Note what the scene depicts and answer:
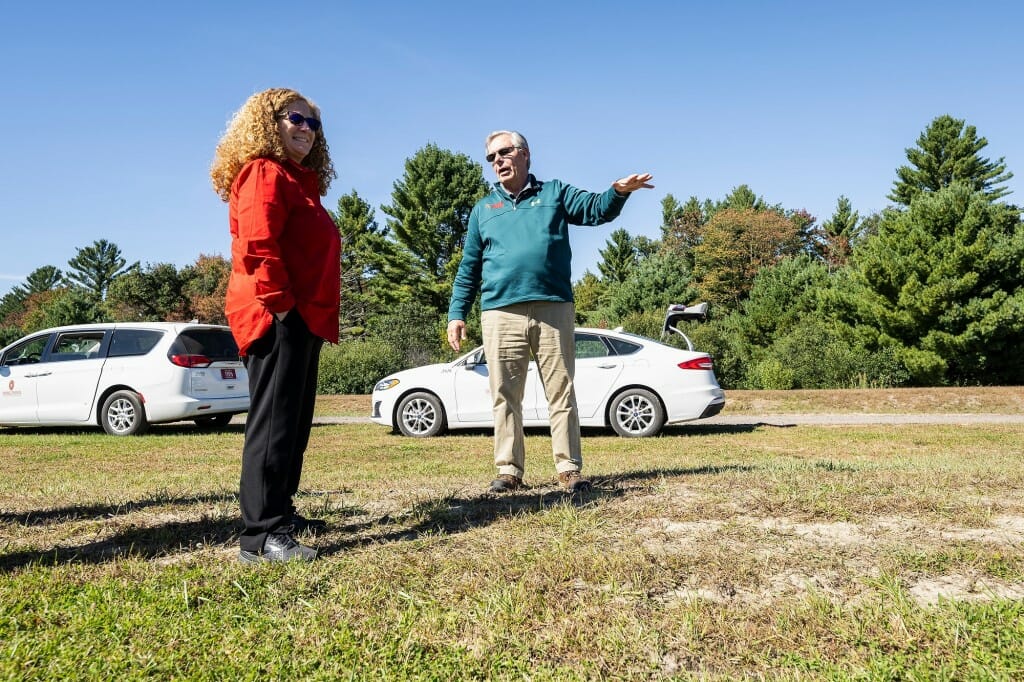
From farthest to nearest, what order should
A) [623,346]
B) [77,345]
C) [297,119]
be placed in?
[77,345], [623,346], [297,119]

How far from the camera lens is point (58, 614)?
2.57 m

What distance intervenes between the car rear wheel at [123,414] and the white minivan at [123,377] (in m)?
0.01

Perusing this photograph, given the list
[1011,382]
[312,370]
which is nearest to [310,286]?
[312,370]

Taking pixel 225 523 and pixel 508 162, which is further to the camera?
pixel 508 162

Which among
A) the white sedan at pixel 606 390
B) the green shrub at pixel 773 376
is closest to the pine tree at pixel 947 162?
the green shrub at pixel 773 376

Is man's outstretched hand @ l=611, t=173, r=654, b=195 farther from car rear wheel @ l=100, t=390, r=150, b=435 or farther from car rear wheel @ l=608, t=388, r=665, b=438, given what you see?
car rear wheel @ l=100, t=390, r=150, b=435

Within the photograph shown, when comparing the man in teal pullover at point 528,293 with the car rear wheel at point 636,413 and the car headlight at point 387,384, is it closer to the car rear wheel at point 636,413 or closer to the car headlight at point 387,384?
the car rear wheel at point 636,413

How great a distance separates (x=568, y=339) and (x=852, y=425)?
8.64 metres

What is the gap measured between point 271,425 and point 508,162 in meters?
2.36

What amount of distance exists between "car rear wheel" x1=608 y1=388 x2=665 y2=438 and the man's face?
590 centimetres

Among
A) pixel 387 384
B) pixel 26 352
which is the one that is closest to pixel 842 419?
pixel 387 384

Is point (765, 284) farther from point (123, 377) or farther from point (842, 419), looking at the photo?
point (123, 377)

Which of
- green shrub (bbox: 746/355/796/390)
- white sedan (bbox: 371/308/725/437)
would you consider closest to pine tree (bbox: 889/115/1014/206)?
green shrub (bbox: 746/355/796/390)

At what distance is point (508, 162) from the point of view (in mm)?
4703
